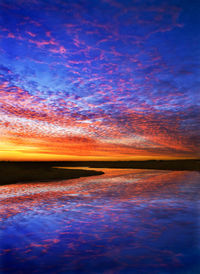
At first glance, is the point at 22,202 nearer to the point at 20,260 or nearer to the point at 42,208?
the point at 42,208

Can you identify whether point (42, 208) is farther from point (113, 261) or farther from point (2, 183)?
point (2, 183)

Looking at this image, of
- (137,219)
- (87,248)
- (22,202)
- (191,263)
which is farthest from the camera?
(22,202)

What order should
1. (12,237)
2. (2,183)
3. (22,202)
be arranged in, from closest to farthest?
(12,237)
(22,202)
(2,183)

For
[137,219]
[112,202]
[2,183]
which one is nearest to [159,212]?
[137,219]

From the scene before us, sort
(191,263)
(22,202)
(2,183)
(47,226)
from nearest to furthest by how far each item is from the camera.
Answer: (191,263)
(47,226)
(22,202)
(2,183)

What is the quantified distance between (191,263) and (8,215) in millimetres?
Result: 10478

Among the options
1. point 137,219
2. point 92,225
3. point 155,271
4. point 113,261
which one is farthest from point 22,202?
point 155,271

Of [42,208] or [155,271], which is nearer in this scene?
[155,271]

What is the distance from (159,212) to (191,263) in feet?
23.1

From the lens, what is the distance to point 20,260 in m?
7.81

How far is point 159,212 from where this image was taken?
14.6 m

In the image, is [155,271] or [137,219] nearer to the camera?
[155,271]

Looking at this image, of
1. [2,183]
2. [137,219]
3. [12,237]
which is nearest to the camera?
[12,237]

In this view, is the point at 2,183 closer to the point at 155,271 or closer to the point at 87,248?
the point at 87,248
